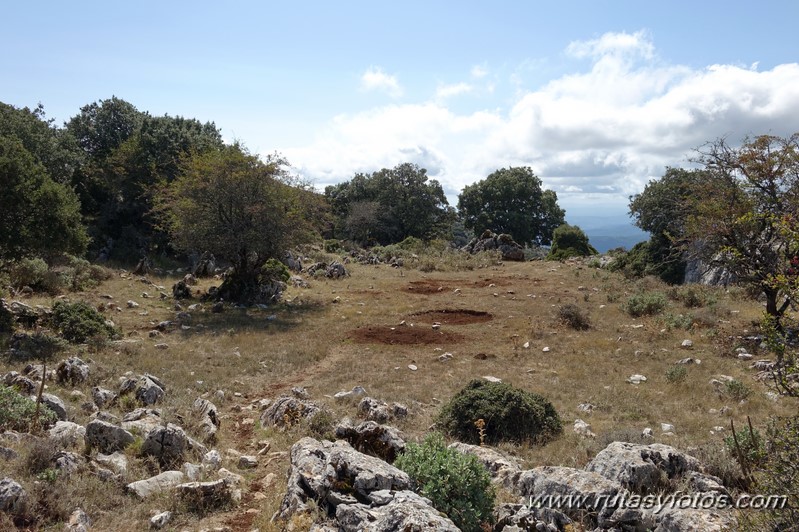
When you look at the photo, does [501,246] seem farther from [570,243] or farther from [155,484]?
[155,484]

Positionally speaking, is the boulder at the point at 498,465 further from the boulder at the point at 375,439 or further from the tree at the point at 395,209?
the tree at the point at 395,209

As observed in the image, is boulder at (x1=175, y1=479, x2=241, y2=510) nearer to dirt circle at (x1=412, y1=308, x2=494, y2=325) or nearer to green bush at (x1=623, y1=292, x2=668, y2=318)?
dirt circle at (x1=412, y1=308, x2=494, y2=325)

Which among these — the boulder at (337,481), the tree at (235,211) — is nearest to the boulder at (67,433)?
the boulder at (337,481)

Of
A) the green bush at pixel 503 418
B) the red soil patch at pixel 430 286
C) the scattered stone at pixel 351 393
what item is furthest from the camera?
the red soil patch at pixel 430 286

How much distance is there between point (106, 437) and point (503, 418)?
6264 millimetres

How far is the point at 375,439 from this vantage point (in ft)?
23.3

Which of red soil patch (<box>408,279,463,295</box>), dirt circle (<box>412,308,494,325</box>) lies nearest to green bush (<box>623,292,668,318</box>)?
dirt circle (<box>412,308,494,325</box>)

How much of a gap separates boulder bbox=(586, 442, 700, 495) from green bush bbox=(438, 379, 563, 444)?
→ 87.7 inches

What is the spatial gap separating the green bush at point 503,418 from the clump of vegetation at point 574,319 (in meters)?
8.62

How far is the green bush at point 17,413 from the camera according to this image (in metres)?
6.95

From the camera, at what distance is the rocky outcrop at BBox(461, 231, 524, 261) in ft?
129

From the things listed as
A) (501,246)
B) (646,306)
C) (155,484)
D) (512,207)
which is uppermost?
(512,207)

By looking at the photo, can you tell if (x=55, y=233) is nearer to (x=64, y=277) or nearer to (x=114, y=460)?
(x=64, y=277)

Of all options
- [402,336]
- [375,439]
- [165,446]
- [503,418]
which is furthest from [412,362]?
[165,446]
